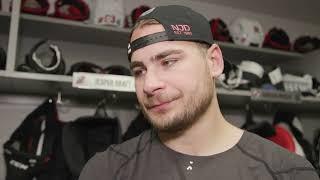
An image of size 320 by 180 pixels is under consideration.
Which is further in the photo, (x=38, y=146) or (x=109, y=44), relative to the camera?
(x=109, y=44)

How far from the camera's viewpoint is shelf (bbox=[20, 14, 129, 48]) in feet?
5.14

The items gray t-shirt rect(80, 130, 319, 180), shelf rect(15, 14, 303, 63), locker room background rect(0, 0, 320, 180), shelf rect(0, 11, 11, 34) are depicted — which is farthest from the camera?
locker room background rect(0, 0, 320, 180)

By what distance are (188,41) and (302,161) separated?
0.39 meters

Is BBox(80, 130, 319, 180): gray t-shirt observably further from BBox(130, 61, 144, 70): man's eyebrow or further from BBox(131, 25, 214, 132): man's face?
BBox(130, 61, 144, 70): man's eyebrow

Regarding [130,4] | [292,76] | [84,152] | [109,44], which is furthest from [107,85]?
[292,76]

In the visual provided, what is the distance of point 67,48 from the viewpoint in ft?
6.18

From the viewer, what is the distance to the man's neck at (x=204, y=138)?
0.85 meters

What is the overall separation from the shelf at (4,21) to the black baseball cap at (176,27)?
2.82ft

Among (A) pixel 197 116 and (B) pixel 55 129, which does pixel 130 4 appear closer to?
(B) pixel 55 129

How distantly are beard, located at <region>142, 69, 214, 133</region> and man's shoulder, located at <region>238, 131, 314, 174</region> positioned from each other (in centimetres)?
14

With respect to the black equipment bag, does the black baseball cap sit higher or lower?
higher

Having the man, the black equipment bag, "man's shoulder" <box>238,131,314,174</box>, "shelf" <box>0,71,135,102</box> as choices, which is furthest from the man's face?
the black equipment bag

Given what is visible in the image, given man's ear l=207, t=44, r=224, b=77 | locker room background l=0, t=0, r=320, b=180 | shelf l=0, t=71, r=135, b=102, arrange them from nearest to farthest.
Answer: man's ear l=207, t=44, r=224, b=77
shelf l=0, t=71, r=135, b=102
locker room background l=0, t=0, r=320, b=180

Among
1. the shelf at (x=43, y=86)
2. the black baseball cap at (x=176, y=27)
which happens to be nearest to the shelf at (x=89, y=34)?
the shelf at (x=43, y=86)
